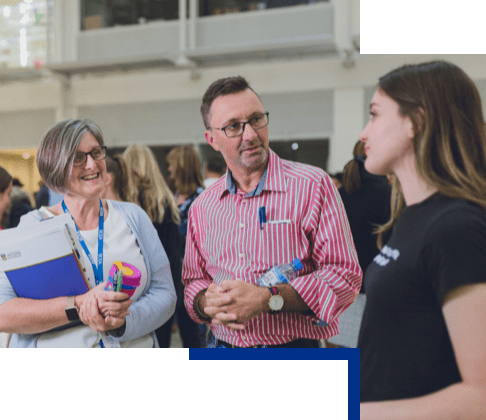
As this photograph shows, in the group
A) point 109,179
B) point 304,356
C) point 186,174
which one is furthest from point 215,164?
point 304,356

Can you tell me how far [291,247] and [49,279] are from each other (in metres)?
0.64

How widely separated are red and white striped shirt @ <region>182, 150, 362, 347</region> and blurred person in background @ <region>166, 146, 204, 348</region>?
1.35 meters

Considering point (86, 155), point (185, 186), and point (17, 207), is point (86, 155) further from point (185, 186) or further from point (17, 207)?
point (17, 207)

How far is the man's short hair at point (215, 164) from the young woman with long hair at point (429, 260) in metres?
2.65

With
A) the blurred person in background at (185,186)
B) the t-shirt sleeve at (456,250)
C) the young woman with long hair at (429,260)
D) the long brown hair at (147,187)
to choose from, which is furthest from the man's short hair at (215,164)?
the t-shirt sleeve at (456,250)

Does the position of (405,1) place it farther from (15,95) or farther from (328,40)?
(15,95)

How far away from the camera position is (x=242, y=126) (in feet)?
4.19

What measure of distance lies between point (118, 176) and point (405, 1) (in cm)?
156

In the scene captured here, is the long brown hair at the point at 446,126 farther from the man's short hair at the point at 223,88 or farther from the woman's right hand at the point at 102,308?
the woman's right hand at the point at 102,308

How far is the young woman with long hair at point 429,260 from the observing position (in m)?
0.77

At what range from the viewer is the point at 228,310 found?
111 cm

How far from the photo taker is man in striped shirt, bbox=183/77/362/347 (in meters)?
1.21

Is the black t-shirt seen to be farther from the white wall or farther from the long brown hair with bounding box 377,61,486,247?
the white wall

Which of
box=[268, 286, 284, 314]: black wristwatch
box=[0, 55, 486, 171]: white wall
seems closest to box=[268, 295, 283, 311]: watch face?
box=[268, 286, 284, 314]: black wristwatch
